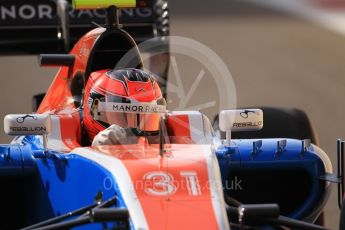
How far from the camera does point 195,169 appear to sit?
4246 mm

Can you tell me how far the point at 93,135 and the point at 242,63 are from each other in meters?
7.43

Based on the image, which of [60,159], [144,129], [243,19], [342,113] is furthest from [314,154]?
[243,19]

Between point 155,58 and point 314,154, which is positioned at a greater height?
point 155,58

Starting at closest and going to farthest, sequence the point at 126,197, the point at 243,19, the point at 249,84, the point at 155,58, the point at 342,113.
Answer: the point at 126,197
the point at 155,58
the point at 342,113
the point at 249,84
the point at 243,19

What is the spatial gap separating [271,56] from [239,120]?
802cm

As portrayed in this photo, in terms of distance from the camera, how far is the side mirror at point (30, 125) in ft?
15.6

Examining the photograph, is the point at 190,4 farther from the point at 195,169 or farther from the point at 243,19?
the point at 195,169

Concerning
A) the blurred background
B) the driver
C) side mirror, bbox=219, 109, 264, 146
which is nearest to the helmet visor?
the driver

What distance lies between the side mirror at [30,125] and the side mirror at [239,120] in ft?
2.63

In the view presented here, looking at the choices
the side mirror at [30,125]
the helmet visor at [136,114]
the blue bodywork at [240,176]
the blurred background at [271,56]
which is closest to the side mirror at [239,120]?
the blue bodywork at [240,176]

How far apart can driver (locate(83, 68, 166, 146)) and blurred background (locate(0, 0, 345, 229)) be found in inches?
156

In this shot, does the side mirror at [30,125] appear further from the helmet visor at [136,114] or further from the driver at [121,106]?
the helmet visor at [136,114]

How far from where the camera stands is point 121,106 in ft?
A: 16.2

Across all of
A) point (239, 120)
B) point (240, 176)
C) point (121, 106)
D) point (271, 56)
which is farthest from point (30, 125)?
point (271, 56)
